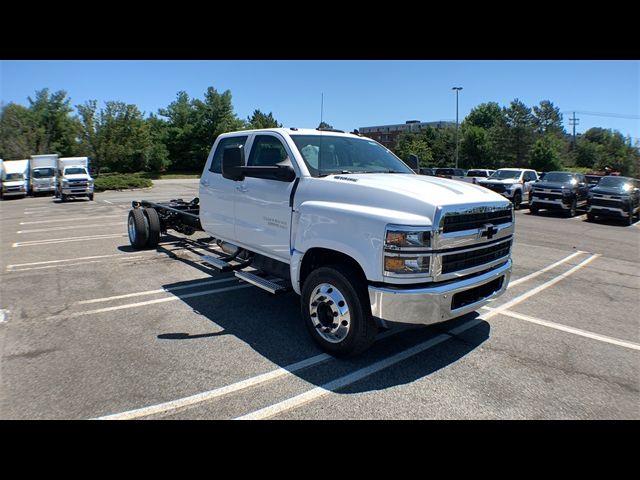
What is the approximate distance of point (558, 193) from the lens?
17.8m

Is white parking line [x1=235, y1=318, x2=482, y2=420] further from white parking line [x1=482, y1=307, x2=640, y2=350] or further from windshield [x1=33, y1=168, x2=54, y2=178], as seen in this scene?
windshield [x1=33, y1=168, x2=54, y2=178]

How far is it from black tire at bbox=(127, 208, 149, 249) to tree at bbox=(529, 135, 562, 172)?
50969 mm

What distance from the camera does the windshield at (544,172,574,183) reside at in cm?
1862

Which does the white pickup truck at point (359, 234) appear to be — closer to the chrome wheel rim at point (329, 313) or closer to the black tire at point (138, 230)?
the chrome wheel rim at point (329, 313)

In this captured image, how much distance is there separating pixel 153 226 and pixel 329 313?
20.3 ft

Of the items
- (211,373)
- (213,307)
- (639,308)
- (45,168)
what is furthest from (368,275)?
(45,168)

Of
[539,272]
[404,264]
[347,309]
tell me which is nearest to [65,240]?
[347,309]

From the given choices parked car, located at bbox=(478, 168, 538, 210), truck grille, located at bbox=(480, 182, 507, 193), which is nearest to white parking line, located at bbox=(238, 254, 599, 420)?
truck grille, located at bbox=(480, 182, 507, 193)

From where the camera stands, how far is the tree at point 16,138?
42312 millimetres

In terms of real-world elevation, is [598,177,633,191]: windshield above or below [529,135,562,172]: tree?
below

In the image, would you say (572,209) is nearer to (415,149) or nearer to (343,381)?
(343,381)

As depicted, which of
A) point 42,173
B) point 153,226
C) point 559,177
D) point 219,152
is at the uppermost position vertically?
point 42,173

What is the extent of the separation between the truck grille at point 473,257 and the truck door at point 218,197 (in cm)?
306

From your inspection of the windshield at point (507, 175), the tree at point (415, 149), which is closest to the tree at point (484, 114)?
the tree at point (415, 149)
